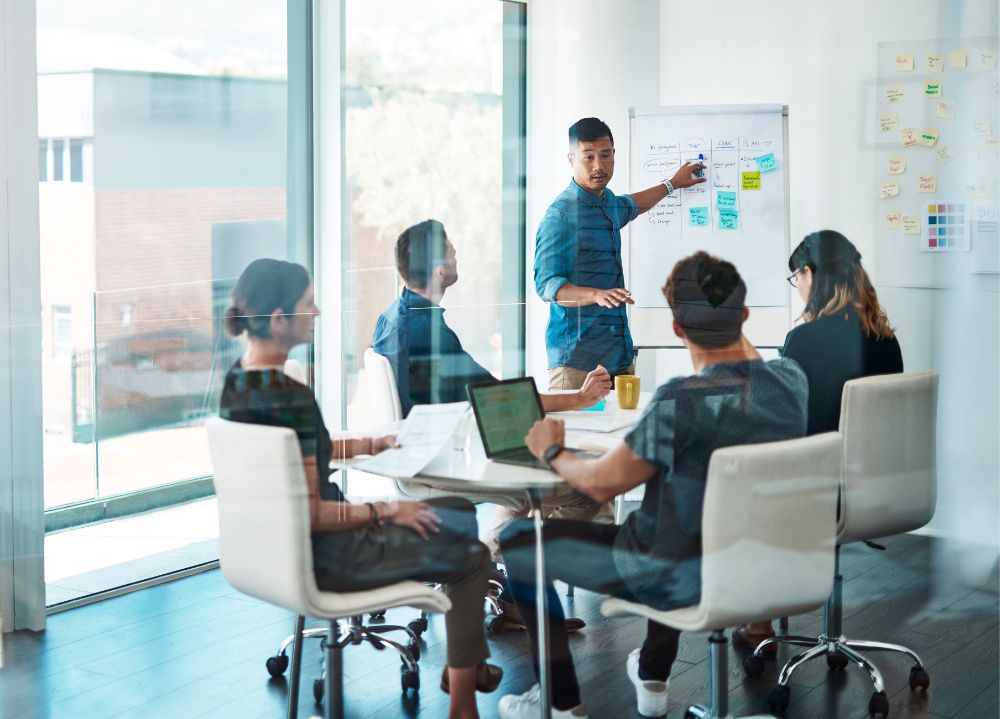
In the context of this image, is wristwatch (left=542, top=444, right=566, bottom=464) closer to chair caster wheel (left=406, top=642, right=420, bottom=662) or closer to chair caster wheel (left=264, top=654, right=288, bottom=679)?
chair caster wheel (left=406, top=642, right=420, bottom=662)

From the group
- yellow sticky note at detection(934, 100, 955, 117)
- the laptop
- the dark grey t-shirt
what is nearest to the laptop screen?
the laptop

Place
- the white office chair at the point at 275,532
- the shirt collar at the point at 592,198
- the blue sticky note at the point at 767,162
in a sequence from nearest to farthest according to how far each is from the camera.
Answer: the white office chair at the point at 275,532 → the blue sticky note at the point at 767,162 → the shirt collar at the point at 592,198

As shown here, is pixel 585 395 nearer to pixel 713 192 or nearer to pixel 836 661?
pixel 713 192

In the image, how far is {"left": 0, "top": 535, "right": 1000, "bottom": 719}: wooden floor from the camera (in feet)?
9.02

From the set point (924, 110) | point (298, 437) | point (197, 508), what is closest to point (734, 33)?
point (924, 110)

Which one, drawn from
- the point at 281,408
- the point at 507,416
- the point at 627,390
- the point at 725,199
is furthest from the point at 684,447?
the point at 725,199

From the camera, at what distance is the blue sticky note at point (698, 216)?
124 inches

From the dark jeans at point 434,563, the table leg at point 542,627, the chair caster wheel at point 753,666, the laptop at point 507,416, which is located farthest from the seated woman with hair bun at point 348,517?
the chair caster wheel at point 753,666

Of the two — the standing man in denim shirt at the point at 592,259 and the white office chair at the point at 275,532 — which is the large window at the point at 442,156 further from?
the white office chair at the point at 275,532

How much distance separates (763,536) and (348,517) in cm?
97

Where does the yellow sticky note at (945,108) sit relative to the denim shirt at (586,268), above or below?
above

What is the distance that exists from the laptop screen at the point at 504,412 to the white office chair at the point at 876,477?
86 centimetres

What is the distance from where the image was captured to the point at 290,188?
123 inches

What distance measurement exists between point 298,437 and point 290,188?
1024 millimetres
